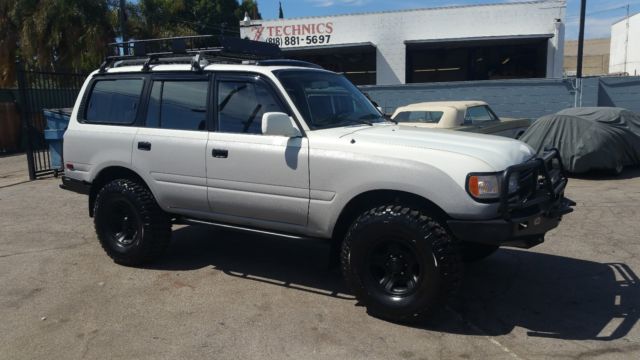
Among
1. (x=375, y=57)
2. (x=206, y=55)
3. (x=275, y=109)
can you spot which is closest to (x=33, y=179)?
(x=206, y=55)

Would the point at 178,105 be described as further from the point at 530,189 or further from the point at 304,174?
the point at 530,189

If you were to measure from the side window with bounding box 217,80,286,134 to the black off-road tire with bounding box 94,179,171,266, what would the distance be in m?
1.21

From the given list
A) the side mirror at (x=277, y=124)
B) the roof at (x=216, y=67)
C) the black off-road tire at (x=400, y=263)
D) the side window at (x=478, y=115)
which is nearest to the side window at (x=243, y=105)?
the roof at (x=216, y=67)

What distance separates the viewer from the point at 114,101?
5820 mm

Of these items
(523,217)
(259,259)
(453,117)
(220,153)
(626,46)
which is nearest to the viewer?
(523,217)

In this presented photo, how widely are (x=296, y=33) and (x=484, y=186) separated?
23413 millimetres

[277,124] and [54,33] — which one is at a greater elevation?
[54,33]

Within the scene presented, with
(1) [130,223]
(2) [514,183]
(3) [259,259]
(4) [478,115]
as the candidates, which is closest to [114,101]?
(1) [130,223]

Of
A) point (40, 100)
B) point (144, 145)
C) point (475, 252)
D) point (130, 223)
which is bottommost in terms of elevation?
point (475, 252)

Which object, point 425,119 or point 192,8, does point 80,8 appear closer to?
point 425,119

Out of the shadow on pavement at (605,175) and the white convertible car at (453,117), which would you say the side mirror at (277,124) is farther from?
the shadow on pavement at (605,175)

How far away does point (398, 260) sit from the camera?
4.31m

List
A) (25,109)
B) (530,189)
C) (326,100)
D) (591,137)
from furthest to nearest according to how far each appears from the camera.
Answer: (25,109) → (591,137) → (326,100) → (530,189)

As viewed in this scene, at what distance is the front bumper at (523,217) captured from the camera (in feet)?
12.7
